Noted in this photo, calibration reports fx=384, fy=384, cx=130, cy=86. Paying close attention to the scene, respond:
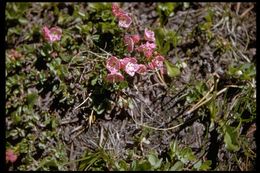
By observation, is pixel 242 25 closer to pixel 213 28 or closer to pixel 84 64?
pixel 213 28

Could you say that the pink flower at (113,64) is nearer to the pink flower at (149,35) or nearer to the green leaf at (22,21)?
the pink flower at (149,35)

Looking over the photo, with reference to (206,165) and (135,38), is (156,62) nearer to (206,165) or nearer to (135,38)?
(135,38)

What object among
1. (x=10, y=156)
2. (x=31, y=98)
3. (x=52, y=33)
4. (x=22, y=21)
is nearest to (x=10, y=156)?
(x=10, y=156)

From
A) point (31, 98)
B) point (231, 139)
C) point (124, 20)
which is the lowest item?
point (231, 139)

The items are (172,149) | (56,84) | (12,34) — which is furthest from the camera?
(12,34)

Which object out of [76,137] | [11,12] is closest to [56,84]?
[76,137]

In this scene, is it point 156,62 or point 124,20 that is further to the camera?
point 124,20
